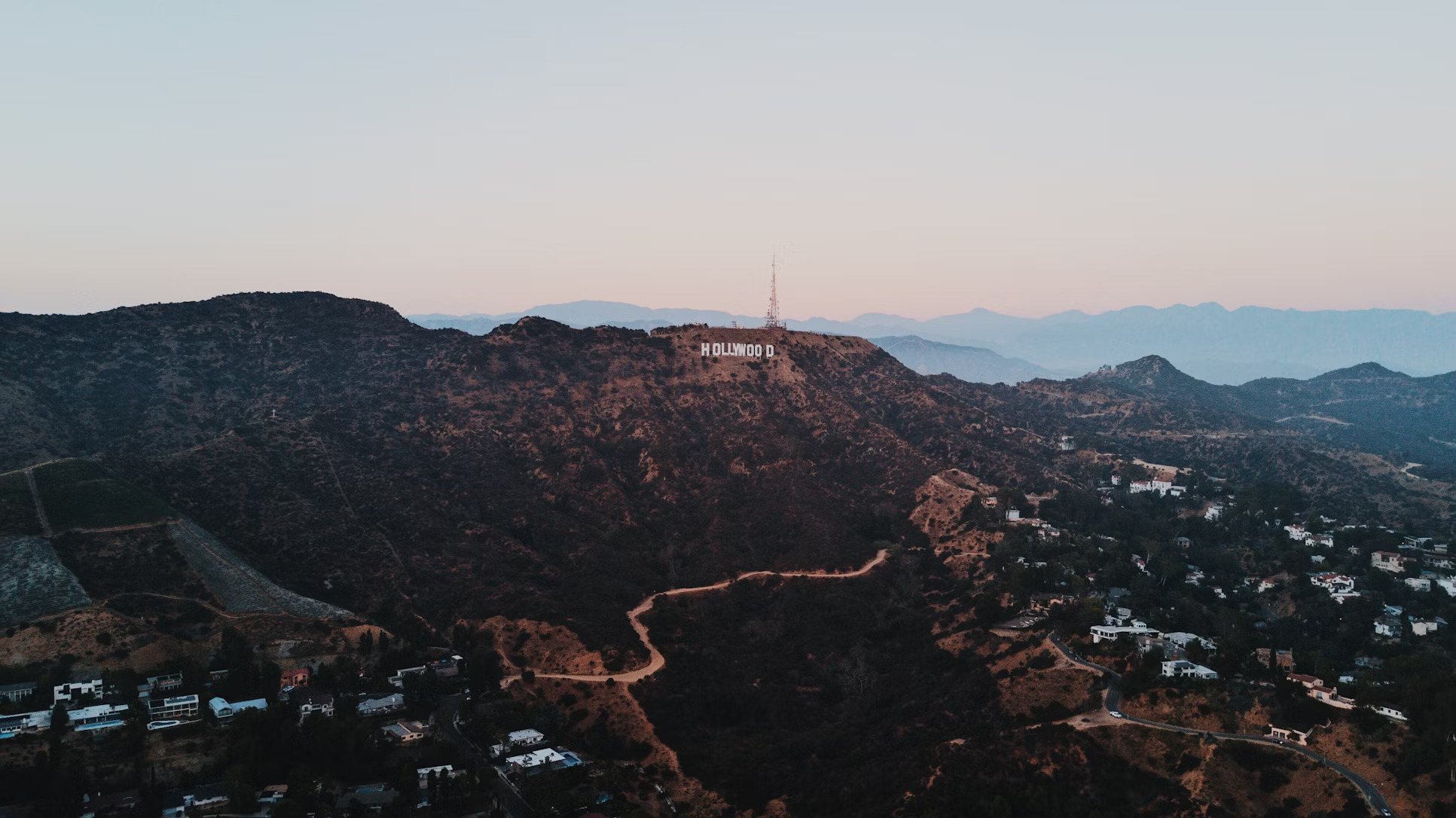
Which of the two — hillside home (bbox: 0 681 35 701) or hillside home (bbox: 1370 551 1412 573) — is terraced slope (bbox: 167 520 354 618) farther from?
hillside home (bbox: 1370 551 1412 573)

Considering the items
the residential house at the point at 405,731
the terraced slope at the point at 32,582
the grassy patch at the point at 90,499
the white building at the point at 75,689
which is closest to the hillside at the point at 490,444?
the grassy patch at the point at 90,499

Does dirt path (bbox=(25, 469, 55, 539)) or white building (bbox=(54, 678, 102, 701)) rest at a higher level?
dirt path (bbox=(25, 469, 55, 539))

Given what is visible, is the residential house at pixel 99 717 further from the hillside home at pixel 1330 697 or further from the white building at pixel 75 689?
the hillside home at pixel 1330 697

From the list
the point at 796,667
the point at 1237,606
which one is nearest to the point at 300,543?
the point at 796,667

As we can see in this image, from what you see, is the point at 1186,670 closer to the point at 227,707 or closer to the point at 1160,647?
the point at 1160,647

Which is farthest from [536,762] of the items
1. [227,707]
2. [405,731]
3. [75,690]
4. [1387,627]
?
[1387,627]

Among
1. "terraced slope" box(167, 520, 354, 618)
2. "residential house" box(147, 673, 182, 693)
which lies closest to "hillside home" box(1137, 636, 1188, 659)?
"terraced slope" box(167, 520, 354, 618)
